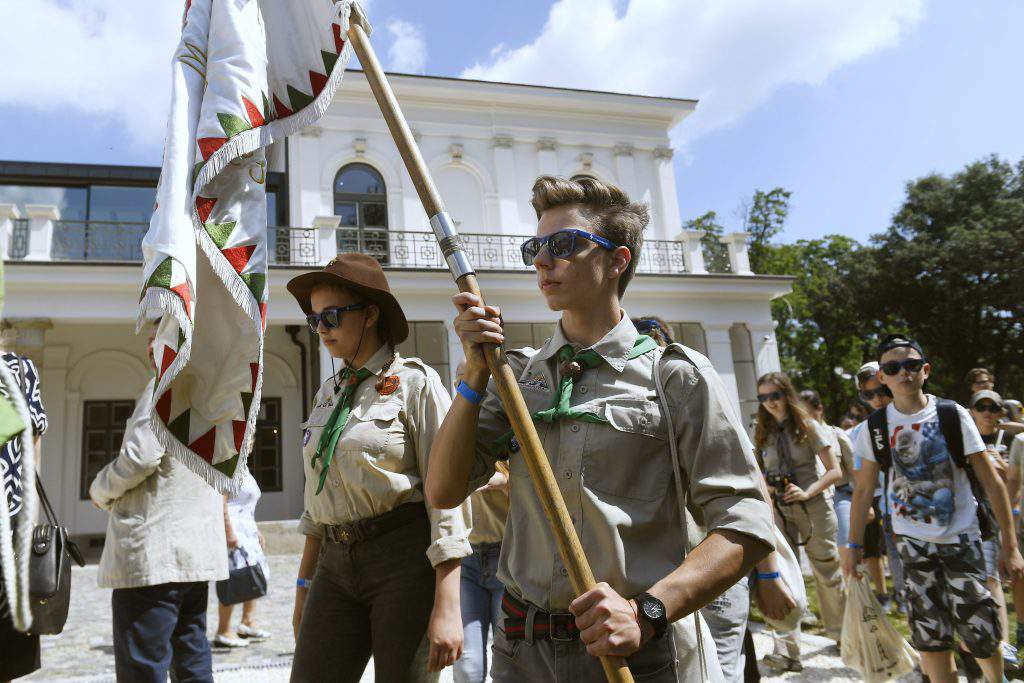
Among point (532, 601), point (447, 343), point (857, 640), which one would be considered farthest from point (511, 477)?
point (447, 343)

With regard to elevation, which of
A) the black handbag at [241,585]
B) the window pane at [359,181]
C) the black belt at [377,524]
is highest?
the window pane at [359,181]

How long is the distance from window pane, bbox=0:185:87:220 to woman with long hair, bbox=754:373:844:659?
1679 centimetres

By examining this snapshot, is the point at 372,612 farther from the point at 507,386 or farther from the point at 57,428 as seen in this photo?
the point at 57,428

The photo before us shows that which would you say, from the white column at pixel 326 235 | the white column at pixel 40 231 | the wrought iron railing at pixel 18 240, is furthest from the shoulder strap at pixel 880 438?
the wrought iron railing at pixel 18 240

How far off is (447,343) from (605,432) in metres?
Answer: 14.6

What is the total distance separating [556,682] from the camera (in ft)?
5.84

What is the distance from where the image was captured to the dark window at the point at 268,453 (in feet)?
57.1

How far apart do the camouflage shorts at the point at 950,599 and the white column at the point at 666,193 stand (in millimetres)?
17304

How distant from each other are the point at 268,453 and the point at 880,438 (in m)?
15.8

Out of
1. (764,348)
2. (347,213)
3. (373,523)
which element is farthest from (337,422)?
(764,348)

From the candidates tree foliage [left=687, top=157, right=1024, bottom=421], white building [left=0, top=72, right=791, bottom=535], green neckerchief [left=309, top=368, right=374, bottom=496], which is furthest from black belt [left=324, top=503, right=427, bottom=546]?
tree foliage [left=687, top=157, right=1024, bottom=421]

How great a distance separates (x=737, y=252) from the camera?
1898cm

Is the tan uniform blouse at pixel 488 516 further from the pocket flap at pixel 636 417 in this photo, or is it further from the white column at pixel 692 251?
the white column at pixel 692 251

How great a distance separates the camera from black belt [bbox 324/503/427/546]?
2600mm
